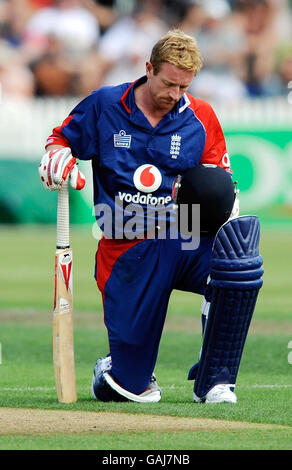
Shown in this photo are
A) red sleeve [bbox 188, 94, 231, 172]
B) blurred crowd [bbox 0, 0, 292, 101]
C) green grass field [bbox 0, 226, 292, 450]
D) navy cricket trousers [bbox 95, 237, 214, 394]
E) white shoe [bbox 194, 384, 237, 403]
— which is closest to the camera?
green grass field [bbox 0, 226, 292, 450]

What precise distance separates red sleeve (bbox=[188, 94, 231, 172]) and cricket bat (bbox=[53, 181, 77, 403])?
841 millimetres

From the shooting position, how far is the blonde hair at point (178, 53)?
18.2 ft

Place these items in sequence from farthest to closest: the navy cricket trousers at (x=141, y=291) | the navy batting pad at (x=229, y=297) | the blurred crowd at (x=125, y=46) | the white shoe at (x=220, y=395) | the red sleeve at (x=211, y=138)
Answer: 1. the blurred crowd at (x=125, y=46)
2. the red sleeve at (x=211, y=138)
3. the navy cricket trousers at (x=141, y=291)
4. the white shoe at (x=220, y=395)
5. the navy batting pad at (x=229, y=297)

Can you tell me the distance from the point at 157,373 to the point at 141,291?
1.44 metres

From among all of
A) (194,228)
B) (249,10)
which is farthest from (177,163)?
(249,10)

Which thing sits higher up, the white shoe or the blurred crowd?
the blurred crowd

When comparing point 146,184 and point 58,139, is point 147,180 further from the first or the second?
point 58,139

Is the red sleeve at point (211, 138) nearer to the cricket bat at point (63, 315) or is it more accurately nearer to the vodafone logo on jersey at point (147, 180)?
the vodafone logo on jersey at point (147, 180)

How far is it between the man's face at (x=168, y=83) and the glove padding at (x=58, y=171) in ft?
1.94

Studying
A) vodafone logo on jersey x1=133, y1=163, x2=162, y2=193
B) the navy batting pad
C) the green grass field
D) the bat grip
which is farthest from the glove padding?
the green grass field

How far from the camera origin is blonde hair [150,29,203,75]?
5539mm

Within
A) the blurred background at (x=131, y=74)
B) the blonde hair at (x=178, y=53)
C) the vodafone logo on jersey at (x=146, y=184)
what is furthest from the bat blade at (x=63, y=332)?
the blurred background at (x=131, y=74)

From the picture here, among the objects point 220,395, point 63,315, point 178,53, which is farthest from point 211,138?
point 220,395

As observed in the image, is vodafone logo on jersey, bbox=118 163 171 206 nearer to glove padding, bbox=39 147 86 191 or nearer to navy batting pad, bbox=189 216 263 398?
glove padding, bbox=39 147 86 191
